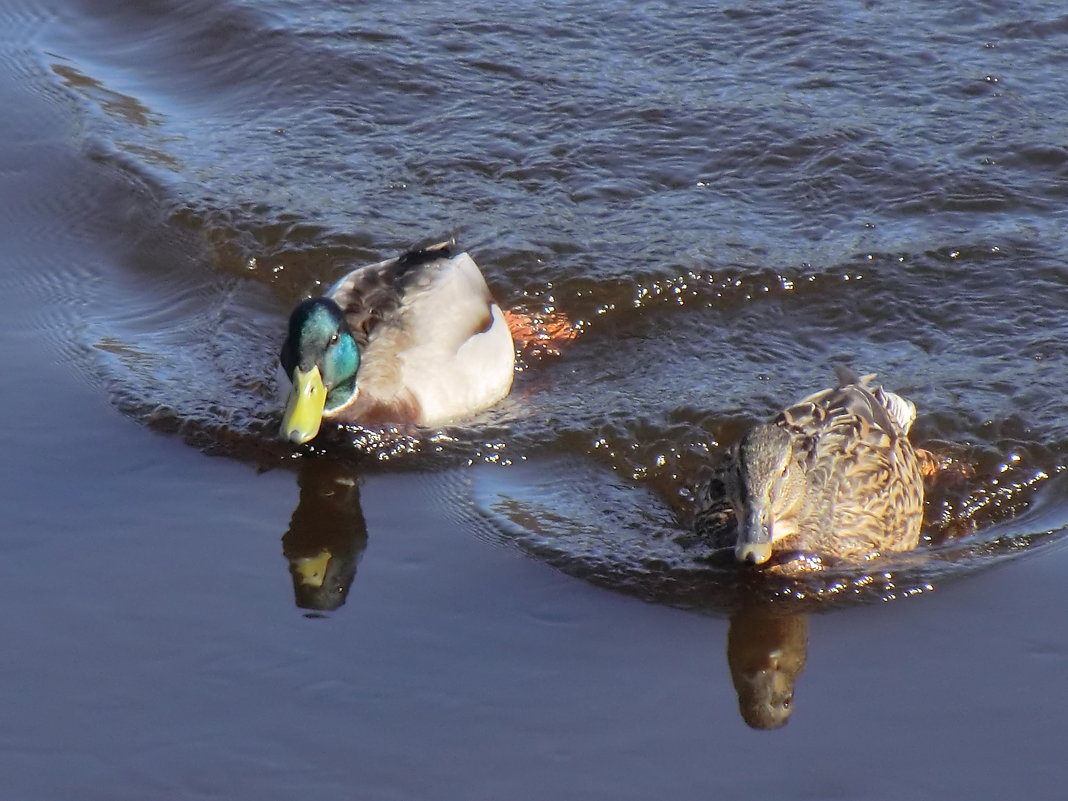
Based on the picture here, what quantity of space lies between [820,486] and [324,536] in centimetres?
205

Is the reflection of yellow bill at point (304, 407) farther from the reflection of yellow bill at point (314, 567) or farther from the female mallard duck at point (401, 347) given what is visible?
the reflection of yellow bill at point (314, 567)

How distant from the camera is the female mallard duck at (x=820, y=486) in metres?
6.33

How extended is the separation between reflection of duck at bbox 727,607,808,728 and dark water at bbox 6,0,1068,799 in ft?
0.07

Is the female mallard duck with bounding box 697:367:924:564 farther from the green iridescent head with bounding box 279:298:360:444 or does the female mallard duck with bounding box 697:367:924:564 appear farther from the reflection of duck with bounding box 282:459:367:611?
the green iridescent head with bounding box 279:298:360:444

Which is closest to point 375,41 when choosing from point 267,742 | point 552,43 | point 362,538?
point 552,43

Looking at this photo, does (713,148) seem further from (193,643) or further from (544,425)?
(193,643)

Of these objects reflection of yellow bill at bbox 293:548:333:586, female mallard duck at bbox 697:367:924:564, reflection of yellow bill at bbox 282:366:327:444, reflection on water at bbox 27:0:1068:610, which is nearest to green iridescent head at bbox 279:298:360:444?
reflection of yellow bill at bbox 282:366:327:444

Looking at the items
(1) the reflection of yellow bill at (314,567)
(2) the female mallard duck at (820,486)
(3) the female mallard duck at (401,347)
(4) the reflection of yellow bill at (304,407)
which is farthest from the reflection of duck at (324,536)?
(2) the female mallard duck at (820,486)

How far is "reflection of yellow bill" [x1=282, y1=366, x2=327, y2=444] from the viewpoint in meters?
7.58

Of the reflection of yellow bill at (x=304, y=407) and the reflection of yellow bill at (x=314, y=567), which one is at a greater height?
the reflection of yellow bill at (x=304, y=407)

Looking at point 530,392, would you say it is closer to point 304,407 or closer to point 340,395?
point 340,395

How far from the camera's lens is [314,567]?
258 inches

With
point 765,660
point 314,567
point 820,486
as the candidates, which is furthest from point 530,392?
point 765,660

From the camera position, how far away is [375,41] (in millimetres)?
11570
